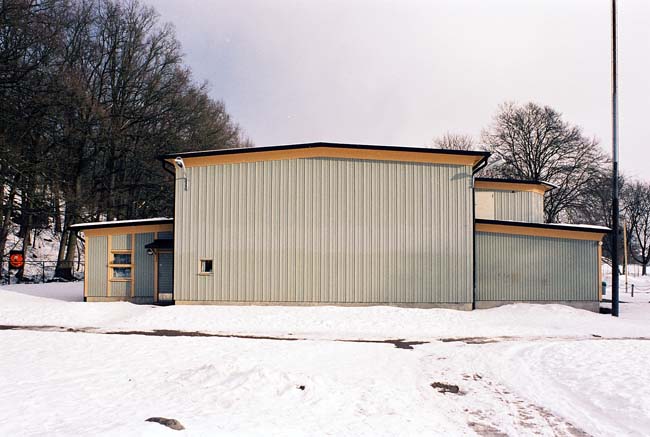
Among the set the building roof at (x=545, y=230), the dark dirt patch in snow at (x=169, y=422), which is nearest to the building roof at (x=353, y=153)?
the building roof at (x=545, y=230)

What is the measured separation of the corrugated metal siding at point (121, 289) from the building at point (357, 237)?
268 cm

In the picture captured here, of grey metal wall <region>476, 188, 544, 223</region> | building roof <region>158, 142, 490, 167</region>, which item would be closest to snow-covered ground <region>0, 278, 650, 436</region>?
building roof <region>158, 142, 490, 167</region>

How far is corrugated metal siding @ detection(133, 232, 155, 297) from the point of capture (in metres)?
19.2

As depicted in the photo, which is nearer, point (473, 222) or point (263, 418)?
point (263, 418)

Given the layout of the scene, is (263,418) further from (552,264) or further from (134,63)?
(134,63)

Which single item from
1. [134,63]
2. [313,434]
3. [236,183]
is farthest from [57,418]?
[134,63]

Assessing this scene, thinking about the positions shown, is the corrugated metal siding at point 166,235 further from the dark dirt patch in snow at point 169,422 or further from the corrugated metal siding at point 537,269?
the dark dirt patch in snow at point 169,422

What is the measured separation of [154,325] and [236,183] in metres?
5.86

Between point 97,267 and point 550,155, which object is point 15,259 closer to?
point 97,267

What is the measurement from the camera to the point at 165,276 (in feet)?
63.1

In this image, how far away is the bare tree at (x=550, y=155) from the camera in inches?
1459

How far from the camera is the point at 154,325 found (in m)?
14.9

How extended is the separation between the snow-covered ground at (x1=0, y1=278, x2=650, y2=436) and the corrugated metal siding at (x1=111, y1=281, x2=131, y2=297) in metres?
3.27

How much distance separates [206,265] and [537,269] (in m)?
12.3
